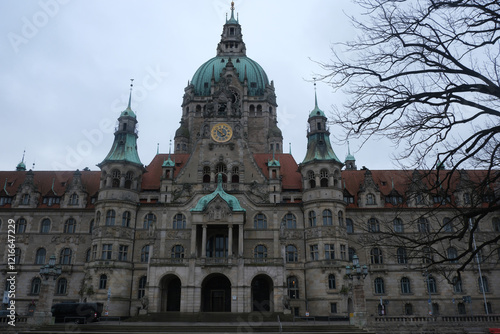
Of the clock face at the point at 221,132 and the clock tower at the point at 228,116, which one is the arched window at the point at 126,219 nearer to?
the clock tower at the point at 228,116

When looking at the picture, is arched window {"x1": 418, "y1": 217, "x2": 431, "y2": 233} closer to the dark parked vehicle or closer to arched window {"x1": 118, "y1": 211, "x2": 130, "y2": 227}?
Result: the dark parked vehicle

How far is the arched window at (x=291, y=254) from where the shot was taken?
41.8 metres

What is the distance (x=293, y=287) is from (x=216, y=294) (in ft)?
24.9

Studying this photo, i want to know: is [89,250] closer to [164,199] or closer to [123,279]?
[123,279]

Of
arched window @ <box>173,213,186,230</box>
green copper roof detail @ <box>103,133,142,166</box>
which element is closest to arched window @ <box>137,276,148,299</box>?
arched window @ <box>173,213,186,230</box>

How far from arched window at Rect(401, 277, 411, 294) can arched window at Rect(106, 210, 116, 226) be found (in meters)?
30.0

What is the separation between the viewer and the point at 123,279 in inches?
1596

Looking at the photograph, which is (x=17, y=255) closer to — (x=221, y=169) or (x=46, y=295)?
(x=46, y=295)

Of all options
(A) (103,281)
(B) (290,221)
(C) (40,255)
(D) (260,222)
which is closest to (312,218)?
(B) (290,221)

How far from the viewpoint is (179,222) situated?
142ft

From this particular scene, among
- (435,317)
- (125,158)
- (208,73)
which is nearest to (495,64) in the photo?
(435,317)

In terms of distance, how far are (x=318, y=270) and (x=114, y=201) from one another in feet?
70.9

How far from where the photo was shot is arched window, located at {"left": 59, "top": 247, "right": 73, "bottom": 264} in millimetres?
43500

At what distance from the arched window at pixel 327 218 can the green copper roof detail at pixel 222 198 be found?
837 cm
